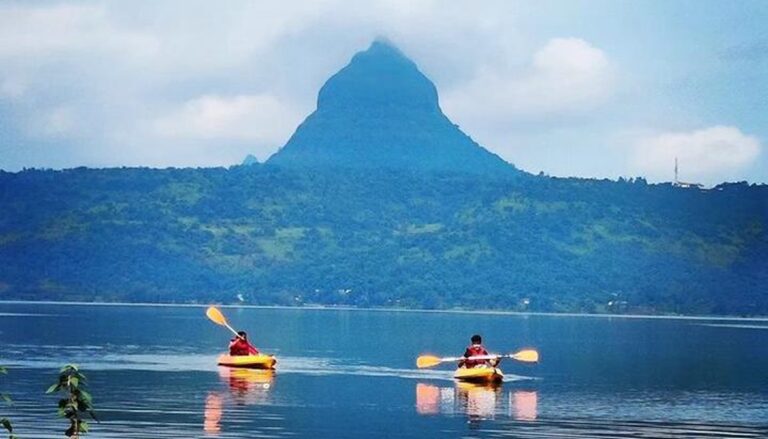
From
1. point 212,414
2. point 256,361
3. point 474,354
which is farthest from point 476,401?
point 256,361

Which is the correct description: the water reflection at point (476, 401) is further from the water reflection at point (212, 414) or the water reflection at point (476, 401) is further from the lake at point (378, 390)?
the water reflection at point (212, 414)

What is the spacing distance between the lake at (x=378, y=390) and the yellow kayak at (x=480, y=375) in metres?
0.80

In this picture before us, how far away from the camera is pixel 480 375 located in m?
78.2

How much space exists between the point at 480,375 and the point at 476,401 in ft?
29.2

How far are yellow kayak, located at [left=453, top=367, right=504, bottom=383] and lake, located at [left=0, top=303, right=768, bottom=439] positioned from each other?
0.80 metres

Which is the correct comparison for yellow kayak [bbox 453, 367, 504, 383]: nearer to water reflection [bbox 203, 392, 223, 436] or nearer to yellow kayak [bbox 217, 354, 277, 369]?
yellow kayak [bbox 217, 354, 277, 369]

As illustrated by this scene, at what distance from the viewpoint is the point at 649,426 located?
5962 centimetres

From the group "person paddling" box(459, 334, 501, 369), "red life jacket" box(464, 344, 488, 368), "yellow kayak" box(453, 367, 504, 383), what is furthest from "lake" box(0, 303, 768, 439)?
"red life jacket" box(464, 344, 488, 368)

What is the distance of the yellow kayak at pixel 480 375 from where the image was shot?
78062 mm

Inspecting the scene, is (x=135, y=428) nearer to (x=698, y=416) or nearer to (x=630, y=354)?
(x=698, y=416)

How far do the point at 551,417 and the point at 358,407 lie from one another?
8.19m

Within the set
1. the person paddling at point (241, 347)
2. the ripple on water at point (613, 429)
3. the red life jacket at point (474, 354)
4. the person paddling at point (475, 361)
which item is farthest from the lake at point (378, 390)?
the person paddling at point (241, 347)

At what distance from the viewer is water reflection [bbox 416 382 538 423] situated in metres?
63.6

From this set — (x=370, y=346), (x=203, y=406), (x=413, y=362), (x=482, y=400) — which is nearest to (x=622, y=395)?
(x=482, y=400)
